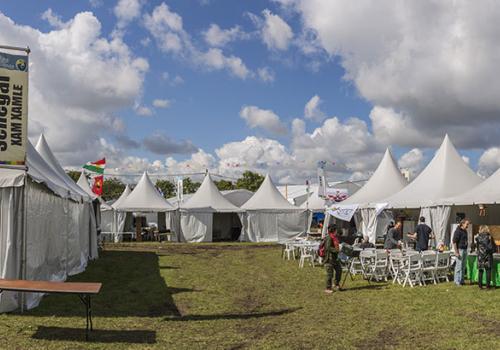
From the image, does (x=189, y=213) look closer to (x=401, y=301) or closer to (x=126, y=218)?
(x=126, y=218)

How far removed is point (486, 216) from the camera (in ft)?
62.8

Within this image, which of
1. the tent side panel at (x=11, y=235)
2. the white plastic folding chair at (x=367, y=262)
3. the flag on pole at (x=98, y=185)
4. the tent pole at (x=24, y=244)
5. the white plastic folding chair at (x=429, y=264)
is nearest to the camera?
the tent side panel at (x=11, y=235)

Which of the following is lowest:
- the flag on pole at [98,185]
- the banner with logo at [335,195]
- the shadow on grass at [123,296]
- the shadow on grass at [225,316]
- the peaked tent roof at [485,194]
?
the shadow on grass at [225,316]

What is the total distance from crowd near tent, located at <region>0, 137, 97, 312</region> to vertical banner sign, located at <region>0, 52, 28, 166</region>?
404 millimetres

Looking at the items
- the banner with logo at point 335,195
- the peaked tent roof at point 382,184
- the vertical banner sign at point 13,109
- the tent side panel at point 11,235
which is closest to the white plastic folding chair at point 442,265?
the tent side panel at point 11,235

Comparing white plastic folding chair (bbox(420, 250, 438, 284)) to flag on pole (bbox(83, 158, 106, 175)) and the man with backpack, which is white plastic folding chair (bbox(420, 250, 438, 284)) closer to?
the man with backpack

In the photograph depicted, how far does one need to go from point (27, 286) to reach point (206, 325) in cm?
252

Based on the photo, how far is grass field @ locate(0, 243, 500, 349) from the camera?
21.1 feet

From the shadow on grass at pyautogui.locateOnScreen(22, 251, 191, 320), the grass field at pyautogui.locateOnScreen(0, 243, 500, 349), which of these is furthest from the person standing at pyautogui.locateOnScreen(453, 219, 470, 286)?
the shadow on grass at pyautogui.locateOnScreen(22, 251, 191, 320)

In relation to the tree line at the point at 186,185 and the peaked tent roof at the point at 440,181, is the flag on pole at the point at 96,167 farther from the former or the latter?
the tree line at the point at 186,185

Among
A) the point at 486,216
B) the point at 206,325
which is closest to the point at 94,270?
the point at 206,325

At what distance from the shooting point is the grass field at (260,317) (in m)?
6.44

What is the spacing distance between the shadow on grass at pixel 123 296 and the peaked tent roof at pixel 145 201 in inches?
528

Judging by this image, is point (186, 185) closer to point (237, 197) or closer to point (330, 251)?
point (237, 197)
